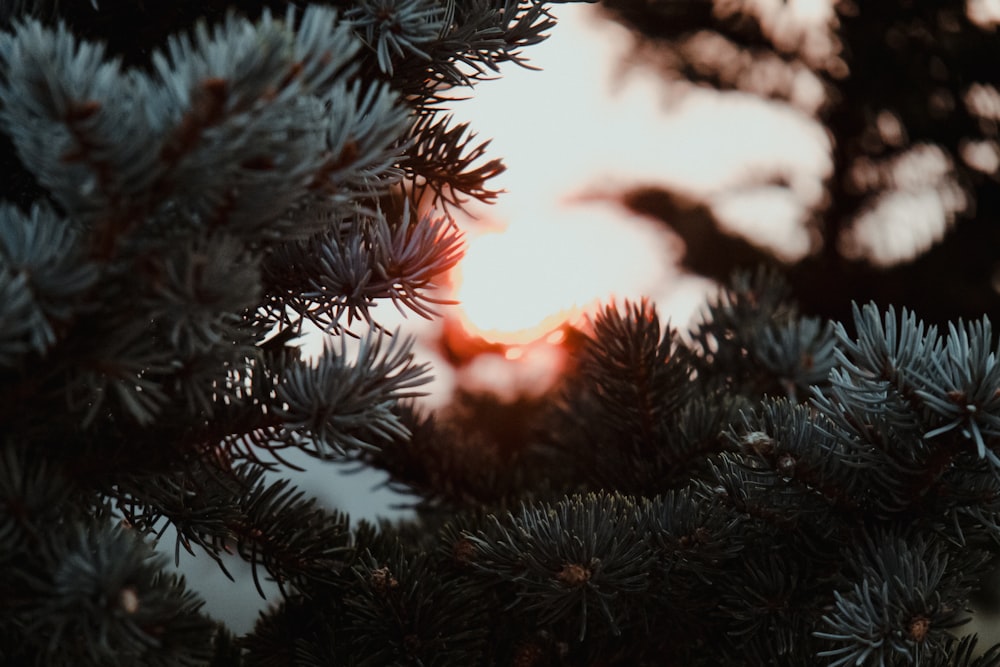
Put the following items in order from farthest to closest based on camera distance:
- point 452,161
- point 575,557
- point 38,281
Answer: point 452,161
point 575,557
point 38,281

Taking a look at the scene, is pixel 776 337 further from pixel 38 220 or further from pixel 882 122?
pixel 882 122

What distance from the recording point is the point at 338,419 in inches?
14.7

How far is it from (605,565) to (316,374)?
0.17 meters

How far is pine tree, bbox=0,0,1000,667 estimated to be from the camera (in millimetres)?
303

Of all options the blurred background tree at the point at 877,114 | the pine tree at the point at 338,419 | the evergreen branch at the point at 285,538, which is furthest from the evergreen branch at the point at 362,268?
the blurred background tree at the point at 877,114

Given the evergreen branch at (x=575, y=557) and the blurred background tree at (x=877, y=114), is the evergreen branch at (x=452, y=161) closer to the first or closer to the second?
the evergreen branch at (x=575, y=557)

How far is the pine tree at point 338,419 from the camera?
303 mm

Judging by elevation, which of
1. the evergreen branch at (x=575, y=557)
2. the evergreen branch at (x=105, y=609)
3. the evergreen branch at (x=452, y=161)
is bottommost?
the evergreen branch at (x=105, y=609)

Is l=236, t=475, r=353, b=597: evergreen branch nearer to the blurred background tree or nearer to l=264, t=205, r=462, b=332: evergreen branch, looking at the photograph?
l=264, t=205, r=462, b=332: evergreen branch

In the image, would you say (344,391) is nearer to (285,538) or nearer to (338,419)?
(338,419)

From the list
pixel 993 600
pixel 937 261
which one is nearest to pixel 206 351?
pixel 993 600

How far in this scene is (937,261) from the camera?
1.48m

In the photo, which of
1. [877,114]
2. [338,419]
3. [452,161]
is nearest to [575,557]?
[338,419]

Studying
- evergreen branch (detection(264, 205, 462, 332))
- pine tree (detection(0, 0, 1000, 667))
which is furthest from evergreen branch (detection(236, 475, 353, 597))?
evergreen branch (detection(264, 205, 462, 332))
